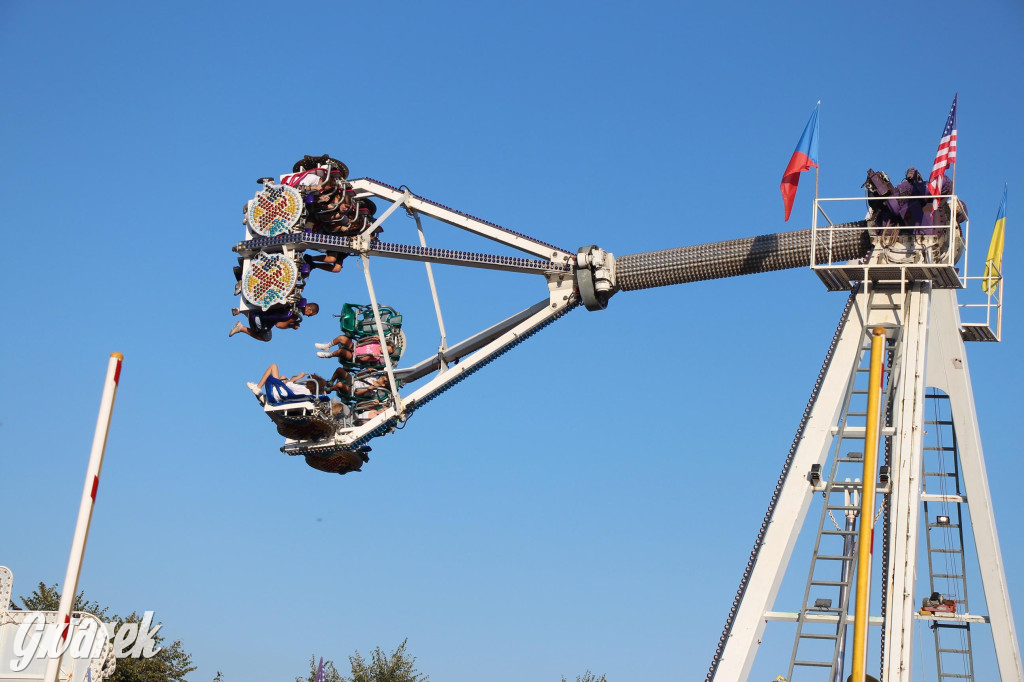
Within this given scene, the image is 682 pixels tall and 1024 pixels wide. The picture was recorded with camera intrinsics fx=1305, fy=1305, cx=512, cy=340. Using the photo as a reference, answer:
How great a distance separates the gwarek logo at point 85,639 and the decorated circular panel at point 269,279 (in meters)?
7.98

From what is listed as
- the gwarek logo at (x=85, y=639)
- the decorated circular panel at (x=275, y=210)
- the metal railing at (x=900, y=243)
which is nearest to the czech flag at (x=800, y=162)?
the metal railing at (x=900, y=243)

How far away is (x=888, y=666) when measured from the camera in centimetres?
2338

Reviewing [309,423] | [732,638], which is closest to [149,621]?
[309,423]

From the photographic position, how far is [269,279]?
31.3m

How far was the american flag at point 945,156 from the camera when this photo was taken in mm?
25828

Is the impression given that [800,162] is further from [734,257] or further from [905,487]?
[905,487]

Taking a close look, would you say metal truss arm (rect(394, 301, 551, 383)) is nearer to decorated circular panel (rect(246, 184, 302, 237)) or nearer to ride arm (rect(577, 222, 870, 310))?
ride arm (rect(577, 222, 870, 310))

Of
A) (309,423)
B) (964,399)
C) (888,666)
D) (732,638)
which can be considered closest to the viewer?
(888,666)

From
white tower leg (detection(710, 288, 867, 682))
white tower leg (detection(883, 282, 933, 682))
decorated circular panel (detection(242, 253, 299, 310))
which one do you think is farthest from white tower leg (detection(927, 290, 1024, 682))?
decorated circular panel (detection(242, 253, 299, 310))

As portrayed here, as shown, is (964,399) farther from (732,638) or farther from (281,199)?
(281,199)

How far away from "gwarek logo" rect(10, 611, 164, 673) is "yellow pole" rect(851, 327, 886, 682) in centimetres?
1381

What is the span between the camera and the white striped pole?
1856 centimetres

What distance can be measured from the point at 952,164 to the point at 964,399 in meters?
4.87

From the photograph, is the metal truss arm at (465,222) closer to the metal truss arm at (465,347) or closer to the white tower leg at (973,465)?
the metal truss arm at (465,347)
